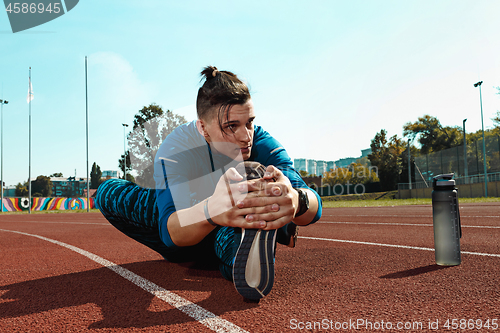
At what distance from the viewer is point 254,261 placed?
5.47ft

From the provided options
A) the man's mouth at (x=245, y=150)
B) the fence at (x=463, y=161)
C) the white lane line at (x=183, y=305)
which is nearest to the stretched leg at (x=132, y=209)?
the white lane line at (x=183, y=305)

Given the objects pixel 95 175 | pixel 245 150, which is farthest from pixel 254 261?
pixel 95 175

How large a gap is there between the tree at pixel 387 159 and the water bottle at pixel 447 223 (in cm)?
5606

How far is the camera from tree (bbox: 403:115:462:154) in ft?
187

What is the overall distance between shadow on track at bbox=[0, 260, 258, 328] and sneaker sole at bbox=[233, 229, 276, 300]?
282 mm

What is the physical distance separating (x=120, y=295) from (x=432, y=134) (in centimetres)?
6652

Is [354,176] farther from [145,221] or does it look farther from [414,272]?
[145,221]

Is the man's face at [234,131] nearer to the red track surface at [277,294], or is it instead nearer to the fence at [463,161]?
the red track surface at [277,294]

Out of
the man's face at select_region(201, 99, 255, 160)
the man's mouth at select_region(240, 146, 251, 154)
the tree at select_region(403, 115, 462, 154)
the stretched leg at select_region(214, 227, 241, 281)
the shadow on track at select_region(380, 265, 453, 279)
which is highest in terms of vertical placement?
the tree at select_region(403, 115, 462, 154)

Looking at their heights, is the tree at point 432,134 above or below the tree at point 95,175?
above

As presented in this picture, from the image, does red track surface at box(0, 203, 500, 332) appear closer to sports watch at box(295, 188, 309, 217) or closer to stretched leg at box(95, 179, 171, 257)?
stretched leg at box(95, 179, 171, 257)

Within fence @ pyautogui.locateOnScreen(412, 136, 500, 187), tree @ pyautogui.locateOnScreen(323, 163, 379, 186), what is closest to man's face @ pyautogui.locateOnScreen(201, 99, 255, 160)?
fence @ pyautogui.locateOnScreen(412, 136, 500, 187)

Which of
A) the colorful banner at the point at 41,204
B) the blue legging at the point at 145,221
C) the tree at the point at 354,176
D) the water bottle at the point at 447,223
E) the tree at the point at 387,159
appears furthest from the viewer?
the tree at the point at 354,176

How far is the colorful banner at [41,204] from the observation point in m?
34.2
